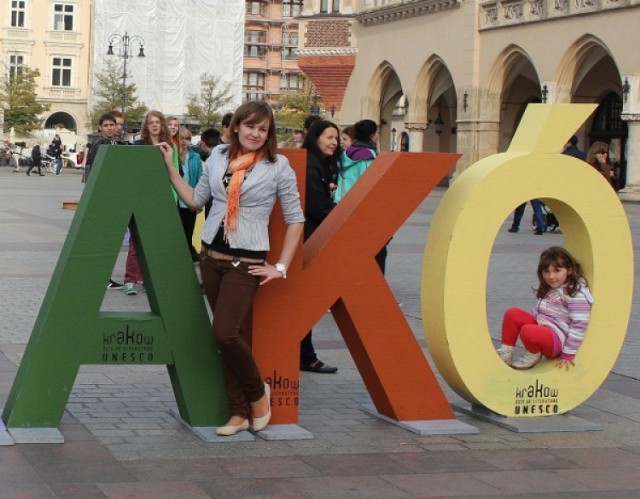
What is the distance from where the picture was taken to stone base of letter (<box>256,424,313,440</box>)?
7086 millimetres

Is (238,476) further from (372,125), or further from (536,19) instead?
(536,19)

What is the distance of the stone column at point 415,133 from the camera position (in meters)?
47.4

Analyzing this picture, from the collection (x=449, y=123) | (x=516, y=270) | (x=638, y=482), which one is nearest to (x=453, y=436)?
(x=638, y=482)

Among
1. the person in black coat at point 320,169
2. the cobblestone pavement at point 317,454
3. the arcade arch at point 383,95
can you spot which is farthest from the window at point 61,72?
the cobblestone pavement at point 317,454

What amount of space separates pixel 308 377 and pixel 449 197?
2.00 metres

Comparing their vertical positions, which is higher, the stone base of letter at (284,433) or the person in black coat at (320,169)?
the person in black coat at (320,169)

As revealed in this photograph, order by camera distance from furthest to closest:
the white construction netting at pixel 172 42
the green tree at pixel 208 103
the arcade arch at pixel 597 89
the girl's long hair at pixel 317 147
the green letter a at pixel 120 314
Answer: the white construction netting at pixel 172 42 → the green tree at pixel 208 103 → the arcade arch at pixel 597 89 → the girl's long hair at pixel 317 147 → the green letter a at pixel 120 314

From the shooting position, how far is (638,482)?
21.0 feet

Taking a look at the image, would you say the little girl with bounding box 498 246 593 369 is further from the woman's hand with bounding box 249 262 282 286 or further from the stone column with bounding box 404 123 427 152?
the stone column with bounding box 404 123 427 152

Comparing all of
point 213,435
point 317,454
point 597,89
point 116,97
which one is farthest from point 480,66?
point 116,97

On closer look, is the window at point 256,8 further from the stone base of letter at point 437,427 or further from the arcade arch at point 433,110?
the stone base of letter at point 437,427

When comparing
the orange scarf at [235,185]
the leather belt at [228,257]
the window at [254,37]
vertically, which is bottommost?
the leather belt at [228,257]

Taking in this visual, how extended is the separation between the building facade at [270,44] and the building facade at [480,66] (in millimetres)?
63818

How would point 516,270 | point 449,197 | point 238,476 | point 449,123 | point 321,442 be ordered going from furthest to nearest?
point 449,123, point 516,270, point 449,197, point 321,442, point 238,476
